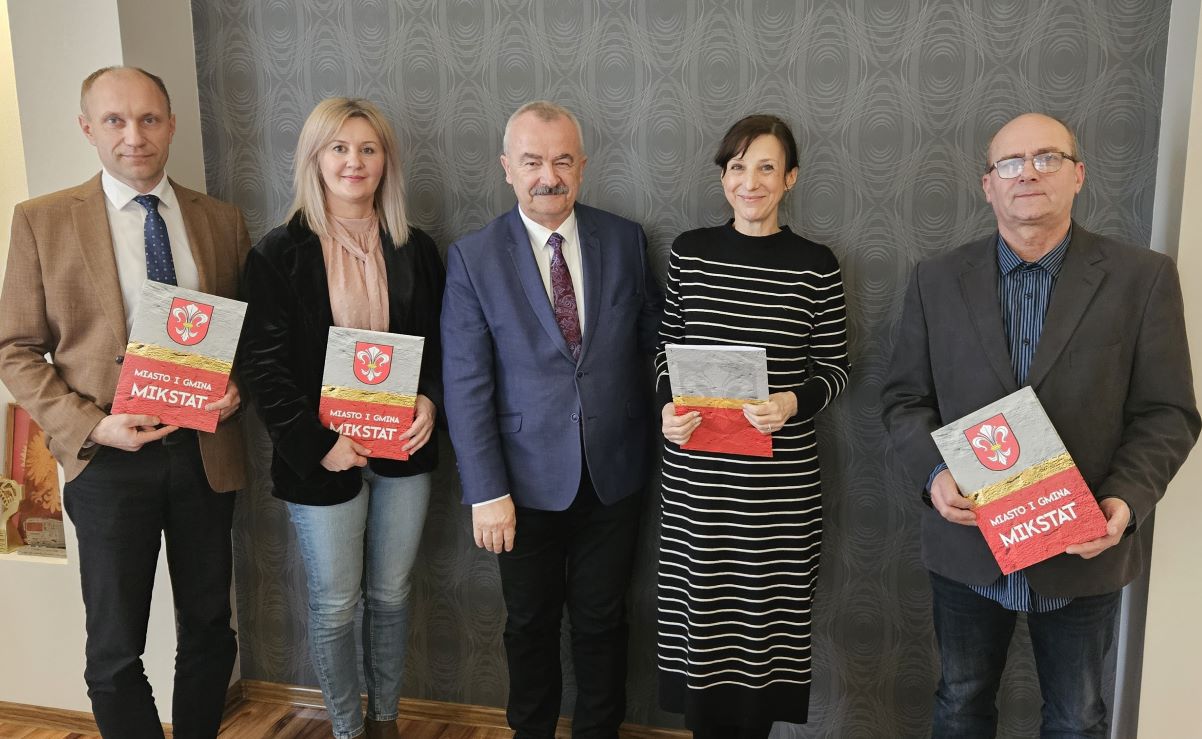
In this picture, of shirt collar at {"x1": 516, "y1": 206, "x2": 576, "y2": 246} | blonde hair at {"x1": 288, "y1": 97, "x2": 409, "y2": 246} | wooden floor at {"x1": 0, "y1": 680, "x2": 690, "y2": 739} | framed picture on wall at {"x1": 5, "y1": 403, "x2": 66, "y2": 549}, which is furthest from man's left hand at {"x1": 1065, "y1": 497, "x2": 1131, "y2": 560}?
framed picture on wall at {"x1": 5, "y1": 403, "x2": 66, "y2": 549}

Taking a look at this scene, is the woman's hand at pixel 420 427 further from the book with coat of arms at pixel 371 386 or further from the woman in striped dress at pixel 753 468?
the woman in striped dress at pixel 753 468

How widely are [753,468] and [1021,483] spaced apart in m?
0.59

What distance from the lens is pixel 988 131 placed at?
2217 millimetres

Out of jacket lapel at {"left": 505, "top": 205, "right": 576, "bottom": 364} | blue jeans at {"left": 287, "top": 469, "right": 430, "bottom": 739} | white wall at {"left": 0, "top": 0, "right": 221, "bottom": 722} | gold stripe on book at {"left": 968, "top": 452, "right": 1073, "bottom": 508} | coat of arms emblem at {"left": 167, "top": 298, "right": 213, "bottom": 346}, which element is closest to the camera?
gold stripe on book at {"left": 968, "top": 452, "right": 1073, "bottom": 508}

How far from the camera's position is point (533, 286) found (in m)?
2.15

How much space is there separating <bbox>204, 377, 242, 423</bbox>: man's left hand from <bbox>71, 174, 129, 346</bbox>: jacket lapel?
26 cm

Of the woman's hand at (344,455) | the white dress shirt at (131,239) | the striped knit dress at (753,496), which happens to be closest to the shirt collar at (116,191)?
the white dress shirt at (131,239)

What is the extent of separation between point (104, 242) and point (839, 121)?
6.21 feet

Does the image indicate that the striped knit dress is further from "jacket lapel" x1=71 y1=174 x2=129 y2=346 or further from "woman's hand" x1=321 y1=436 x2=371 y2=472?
"jacket lapel" x1=71 y1=174 x2=129 y2=346

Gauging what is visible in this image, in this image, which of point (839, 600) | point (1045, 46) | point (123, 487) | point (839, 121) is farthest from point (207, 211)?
point (1045, 46)

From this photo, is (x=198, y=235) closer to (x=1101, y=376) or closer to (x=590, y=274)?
(x=590, y=274)

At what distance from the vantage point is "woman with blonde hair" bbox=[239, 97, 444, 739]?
7.06ft

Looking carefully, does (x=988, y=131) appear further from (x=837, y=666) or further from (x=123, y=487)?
(x=123, y=487)

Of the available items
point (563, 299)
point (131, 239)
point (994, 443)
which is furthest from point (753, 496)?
point (131, 239)
